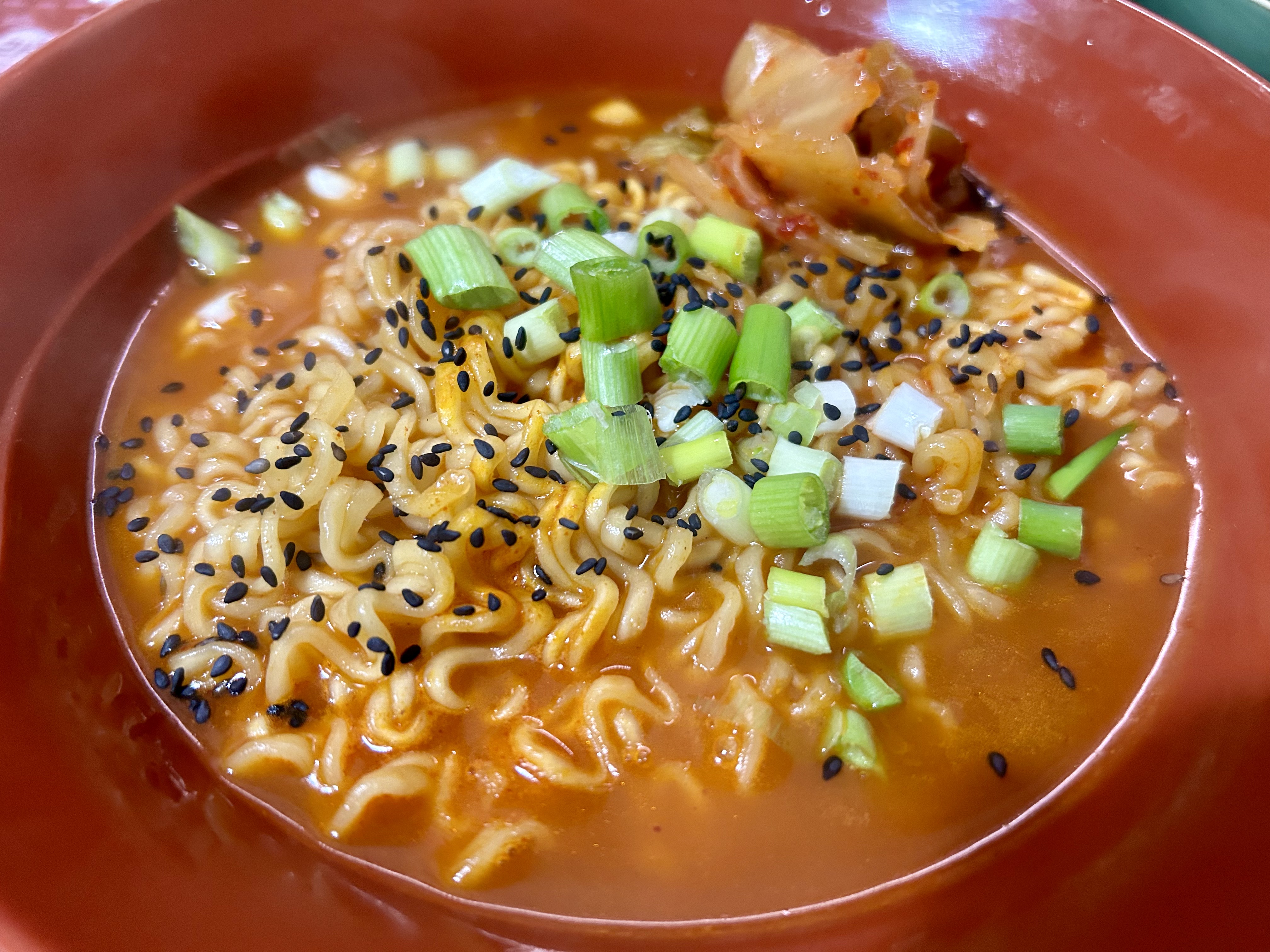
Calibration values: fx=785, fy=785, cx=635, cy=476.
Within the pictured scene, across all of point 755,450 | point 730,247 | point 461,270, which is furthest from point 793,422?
point 461,270

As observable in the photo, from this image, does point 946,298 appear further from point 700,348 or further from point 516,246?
point 516,246

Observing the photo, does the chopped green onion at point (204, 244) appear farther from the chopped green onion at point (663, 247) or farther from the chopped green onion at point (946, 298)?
the chopped green onion at point (946, 298)

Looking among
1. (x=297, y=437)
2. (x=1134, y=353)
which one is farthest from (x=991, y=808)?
(x=297, y=437)

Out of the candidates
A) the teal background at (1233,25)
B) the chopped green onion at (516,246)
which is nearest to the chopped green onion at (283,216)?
the chopped green onion at (516,246)

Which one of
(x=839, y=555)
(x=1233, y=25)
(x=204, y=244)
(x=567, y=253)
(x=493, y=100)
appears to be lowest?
(x=839, y=555)

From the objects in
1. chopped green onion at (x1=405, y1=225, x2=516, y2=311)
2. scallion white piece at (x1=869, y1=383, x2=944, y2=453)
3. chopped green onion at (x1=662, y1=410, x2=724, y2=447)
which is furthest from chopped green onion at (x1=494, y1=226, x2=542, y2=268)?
scallion white piece at (x1=869, y1=383, x2=944, y2=453)

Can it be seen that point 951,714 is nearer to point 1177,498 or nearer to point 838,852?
point 838,852

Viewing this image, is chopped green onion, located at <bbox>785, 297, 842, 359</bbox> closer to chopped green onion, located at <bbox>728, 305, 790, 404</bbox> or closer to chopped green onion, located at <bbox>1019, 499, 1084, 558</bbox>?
chopped green onion, located at <bbox>728, 305, 790, 404</bbox>
